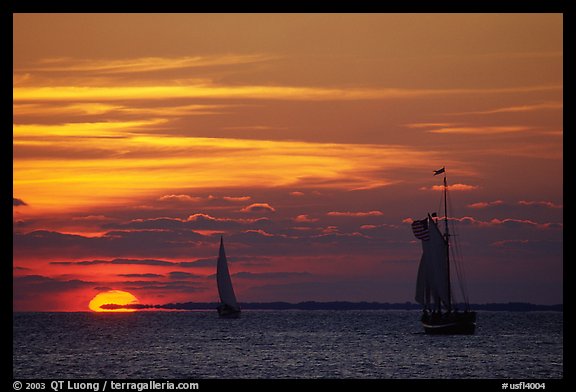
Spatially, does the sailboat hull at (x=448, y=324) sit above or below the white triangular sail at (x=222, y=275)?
below

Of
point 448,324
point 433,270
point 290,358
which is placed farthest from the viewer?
point 448,324

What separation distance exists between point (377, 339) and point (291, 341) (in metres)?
10.6

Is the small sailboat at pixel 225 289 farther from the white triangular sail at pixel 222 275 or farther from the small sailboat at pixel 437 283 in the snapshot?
the small sailboat at pixel 437 283

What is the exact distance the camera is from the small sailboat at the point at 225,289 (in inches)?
6388

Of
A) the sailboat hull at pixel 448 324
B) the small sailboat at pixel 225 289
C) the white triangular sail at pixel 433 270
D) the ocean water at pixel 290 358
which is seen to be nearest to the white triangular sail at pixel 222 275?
the small sailboat at pixel 225 289

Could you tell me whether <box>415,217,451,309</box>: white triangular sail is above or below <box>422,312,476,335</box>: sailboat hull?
above

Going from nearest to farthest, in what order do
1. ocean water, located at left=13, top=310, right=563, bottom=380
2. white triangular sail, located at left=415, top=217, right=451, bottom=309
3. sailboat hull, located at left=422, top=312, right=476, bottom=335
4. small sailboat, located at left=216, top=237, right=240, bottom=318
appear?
ocean water, located at left=13, top=310, right=563, bottom=380
white triangular sail, located at left=415, top=217, right=451, bottom=309
sailboat hull, located at left=422, top=312, right=476, bottom=335
small sailboat, located at left=216, top=237, right=240, bottom=318

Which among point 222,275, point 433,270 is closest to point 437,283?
point 433,270

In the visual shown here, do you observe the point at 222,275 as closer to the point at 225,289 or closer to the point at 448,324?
the point at 225,289

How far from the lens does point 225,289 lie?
6550 inches

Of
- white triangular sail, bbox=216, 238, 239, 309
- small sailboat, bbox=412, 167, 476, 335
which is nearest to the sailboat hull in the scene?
small sailboat, bbox=412, 167, 476, 335

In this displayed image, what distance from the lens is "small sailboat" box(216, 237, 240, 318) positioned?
162250 millimetres

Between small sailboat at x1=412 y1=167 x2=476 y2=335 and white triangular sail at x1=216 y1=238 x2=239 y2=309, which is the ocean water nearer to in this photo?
small sailboat at x1=412 y1=167 x2=476 y2=335
